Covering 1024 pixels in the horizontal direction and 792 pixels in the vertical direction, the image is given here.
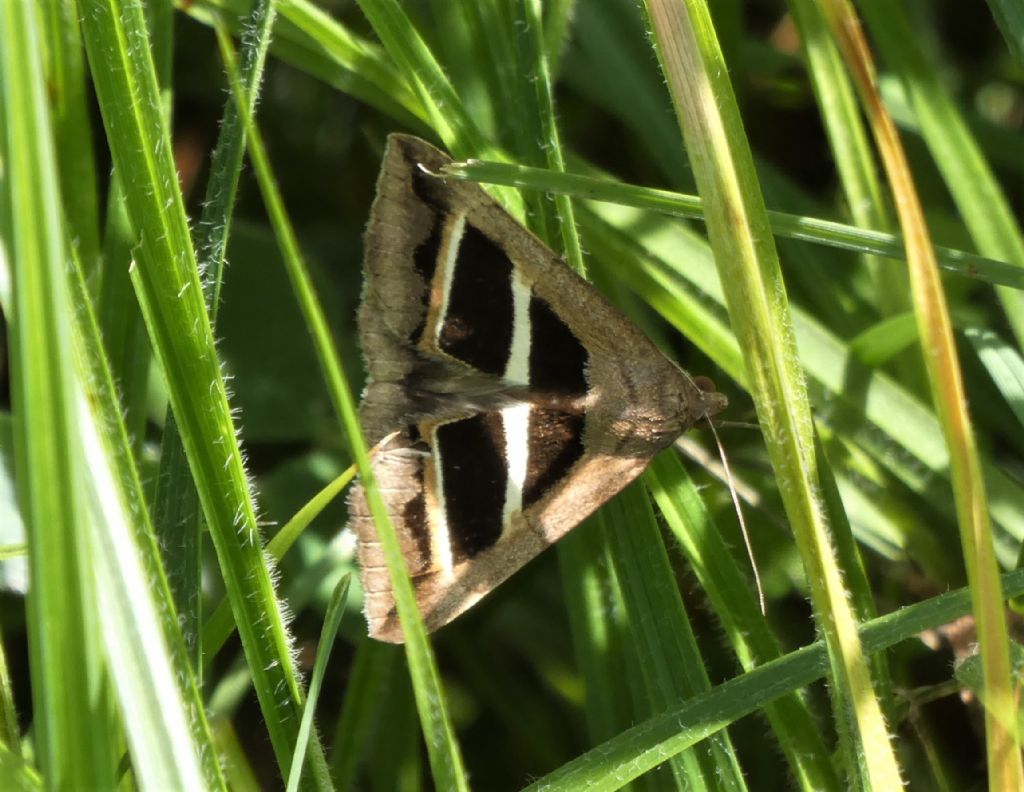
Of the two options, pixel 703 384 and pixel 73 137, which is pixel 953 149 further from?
pixel 73 137

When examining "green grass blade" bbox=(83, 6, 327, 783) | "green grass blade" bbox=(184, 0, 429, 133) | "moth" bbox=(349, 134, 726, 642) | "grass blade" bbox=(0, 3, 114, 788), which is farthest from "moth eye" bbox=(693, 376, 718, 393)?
"grass blade" bbox=(0, 3, 114, 788)

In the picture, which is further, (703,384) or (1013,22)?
(703,384)

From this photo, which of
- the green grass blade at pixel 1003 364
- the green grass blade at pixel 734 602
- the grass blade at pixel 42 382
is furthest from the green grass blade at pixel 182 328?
the green grass blade at pixel 1003 364

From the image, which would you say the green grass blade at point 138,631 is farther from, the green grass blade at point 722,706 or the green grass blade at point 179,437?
the green grass blade at point 722,706

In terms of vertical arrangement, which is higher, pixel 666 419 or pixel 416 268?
pixel 416 268

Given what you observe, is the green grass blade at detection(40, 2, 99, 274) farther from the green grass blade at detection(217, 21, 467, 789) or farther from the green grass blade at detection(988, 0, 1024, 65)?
the green grass blade at detection(988, 0, 1024, 65)

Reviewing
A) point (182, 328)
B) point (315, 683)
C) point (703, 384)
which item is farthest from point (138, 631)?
point (703, 384)

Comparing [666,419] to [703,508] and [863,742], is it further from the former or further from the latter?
[863,742]

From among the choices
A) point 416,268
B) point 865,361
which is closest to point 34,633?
point 416,268
